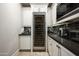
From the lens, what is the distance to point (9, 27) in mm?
2258

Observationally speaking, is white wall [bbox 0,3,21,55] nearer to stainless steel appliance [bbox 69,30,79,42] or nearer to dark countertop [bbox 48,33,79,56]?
dark countertop [bbox 48,33,79,56]

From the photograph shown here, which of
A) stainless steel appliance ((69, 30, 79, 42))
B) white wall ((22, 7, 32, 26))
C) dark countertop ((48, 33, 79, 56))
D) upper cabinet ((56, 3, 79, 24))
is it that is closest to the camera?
dark countertop ((48, 33, 79, 56))

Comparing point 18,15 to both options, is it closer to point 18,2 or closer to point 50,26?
point 18,2

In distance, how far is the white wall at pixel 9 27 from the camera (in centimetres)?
199

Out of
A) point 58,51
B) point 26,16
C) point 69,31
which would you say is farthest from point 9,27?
point 69,31

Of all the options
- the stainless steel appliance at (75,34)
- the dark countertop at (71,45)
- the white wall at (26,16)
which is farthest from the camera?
the white wall at (26,16)

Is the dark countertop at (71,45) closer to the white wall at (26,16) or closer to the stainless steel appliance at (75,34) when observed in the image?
the stainless steel appliance at (75,34)

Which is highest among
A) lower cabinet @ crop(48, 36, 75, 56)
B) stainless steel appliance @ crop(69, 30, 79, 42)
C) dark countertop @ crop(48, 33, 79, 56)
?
stainless steel appliance @ crop(69, 30, 79, 42)

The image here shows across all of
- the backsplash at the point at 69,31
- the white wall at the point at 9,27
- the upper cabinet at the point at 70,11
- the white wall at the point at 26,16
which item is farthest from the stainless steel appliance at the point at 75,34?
the white wall at the point at 9,27

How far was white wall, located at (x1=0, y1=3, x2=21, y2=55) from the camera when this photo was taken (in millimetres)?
1993

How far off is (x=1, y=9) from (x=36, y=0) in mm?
600

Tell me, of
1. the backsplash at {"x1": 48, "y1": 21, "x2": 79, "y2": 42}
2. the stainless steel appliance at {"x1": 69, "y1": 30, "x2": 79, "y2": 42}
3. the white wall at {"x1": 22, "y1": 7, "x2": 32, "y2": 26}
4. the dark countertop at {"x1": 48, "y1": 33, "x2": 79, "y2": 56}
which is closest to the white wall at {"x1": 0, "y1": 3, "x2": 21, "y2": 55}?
the white wall at {"x1": 22, "y1": 7, "x2": 32, "y2": 26}

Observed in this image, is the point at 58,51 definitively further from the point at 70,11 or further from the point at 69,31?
the point at 70,11

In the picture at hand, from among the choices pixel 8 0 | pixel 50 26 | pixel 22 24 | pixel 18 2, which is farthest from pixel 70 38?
pixel 8 0
